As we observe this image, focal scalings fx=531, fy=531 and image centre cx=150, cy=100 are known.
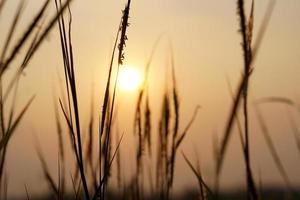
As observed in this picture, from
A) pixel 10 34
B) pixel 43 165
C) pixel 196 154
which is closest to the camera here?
pixel 10 34

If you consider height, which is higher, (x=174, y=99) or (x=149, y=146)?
(x=174, y=99)

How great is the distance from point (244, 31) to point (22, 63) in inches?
16.7

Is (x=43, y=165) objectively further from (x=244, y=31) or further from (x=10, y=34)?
(x=244, y=31)

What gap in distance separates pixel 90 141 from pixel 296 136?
801mm

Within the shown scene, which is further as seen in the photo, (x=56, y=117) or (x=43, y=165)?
(x=56, y=117)

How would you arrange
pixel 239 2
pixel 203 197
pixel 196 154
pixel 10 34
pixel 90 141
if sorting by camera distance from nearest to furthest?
pixel 239 2
pixel 10 34
pixel 203 197
pixel 196 154
pixel 90 141

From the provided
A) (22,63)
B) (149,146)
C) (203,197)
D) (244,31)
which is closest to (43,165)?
(149,146)

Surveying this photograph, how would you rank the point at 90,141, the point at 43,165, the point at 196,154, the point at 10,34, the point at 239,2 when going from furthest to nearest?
the point at 90,141 → the point at 43,165 → the point at 196,154 → the point at 10,34 → the point at 239,2

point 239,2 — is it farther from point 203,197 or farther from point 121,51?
point 203,197

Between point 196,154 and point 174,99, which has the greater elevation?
point 174,99

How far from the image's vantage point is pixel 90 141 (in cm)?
203

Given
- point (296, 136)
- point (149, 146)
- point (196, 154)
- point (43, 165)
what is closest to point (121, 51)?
point (196, 154)

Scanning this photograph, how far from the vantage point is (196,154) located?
1.55 m

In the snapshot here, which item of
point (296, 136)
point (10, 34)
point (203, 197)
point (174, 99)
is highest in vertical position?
point (10, 34)
